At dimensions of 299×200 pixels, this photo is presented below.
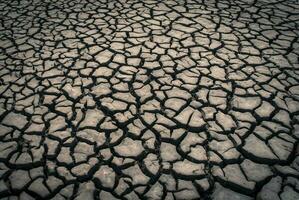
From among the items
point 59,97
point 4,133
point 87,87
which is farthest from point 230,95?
point 4,133

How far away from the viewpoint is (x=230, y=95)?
250cm

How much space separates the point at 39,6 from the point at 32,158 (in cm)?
286

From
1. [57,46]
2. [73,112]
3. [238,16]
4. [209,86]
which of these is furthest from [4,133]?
[238,16]

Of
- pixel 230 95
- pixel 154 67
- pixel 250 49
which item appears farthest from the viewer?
pixel 250 49

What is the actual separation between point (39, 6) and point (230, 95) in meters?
3.07

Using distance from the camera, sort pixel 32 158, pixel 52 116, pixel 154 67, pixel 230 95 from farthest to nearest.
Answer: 1. pixel 154 67
2. pixel 230 95
3. pixel 52 116
4. pixel 32 158

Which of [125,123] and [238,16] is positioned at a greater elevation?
[238,16]

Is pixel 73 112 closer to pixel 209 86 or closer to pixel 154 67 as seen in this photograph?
pixel 154 67

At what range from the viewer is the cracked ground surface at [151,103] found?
1.84 m

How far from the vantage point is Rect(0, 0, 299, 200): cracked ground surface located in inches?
72.6

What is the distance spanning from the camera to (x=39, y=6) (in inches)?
163

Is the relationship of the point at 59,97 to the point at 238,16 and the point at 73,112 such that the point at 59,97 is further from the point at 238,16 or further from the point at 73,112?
the point at 238,16

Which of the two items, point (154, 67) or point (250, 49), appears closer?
point (154, 67)

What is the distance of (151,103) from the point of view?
7.98ft
